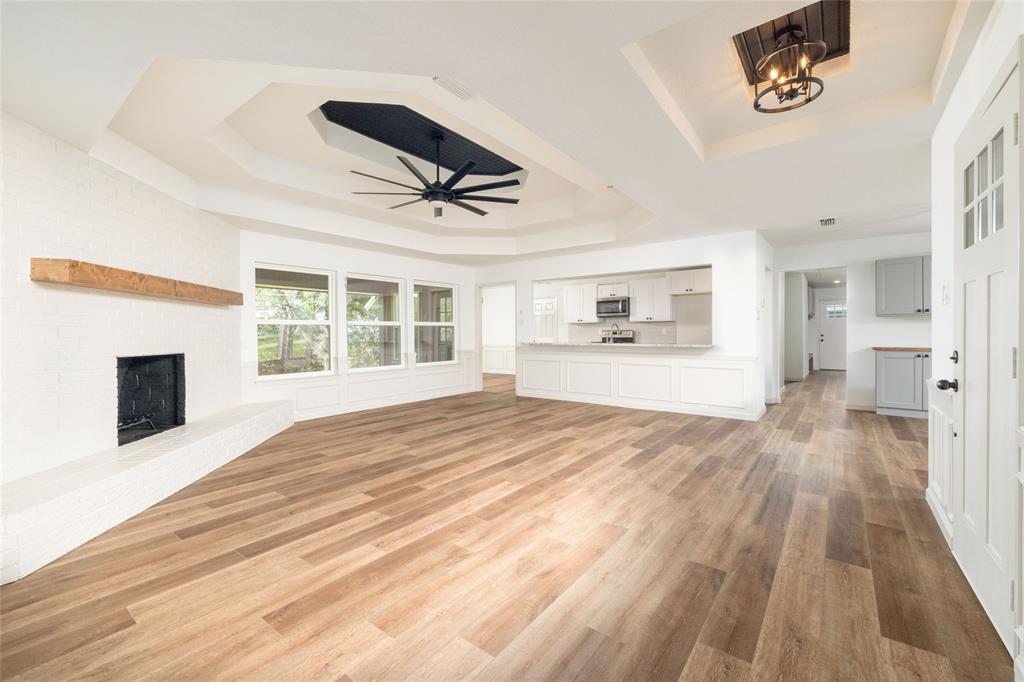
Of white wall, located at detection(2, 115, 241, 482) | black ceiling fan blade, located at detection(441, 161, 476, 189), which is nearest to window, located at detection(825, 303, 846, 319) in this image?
black ceiling fan blade, located at detection(441, 161, 476, 189)

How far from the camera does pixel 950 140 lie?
7.90 ft

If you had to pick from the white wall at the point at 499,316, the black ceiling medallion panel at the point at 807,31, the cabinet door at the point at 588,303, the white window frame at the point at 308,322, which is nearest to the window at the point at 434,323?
the white window frame at the point at 308,322

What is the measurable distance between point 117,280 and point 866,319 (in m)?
8.95

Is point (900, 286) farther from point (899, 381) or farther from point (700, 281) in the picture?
point (700, 281)

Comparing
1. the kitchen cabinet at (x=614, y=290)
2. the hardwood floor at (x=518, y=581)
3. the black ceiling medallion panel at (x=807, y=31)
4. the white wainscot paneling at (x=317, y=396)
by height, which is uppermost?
the black ceiling medallion panel at (x=807, y=31)

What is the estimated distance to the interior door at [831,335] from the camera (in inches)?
472

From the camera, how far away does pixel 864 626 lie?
65.9 inches

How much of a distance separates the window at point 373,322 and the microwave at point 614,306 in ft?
12.9

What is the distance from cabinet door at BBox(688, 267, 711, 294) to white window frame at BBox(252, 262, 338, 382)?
230 inches

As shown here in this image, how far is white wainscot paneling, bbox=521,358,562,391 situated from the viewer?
758 centimetres

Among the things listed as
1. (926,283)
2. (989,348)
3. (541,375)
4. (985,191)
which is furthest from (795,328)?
(989,348)

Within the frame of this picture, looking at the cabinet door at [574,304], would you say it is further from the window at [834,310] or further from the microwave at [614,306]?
the window at [834,310]

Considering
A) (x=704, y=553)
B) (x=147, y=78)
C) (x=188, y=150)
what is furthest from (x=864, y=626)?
(x=188, y=150)

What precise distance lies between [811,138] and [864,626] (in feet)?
9.73
